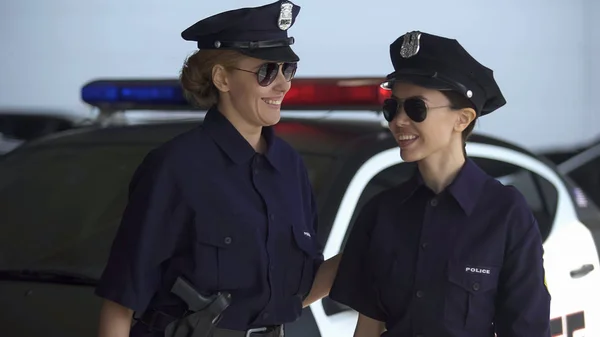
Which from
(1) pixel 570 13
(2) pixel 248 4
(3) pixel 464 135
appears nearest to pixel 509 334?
(3) pixel 464 135

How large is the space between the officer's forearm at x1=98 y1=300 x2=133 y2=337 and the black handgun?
79mm

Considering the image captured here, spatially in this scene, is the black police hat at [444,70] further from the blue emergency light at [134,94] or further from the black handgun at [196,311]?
the blue emergency light at [134,94]

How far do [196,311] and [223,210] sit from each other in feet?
0.65

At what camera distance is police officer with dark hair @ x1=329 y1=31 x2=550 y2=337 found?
1975 mm

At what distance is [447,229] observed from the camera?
2037 mm

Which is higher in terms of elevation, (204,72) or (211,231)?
(204,72)

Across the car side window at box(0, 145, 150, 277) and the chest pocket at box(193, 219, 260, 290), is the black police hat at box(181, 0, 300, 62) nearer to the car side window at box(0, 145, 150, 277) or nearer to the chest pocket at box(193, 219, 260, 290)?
Answer: the chest pocket at box(193, 219, 260, 290)

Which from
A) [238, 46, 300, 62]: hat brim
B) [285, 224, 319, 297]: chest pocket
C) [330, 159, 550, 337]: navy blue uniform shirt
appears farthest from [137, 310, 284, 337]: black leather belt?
[238, 46, 300, 62]: hat brim

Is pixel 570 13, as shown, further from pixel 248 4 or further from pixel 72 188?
pixel 72 188

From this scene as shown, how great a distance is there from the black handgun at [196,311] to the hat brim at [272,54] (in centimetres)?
45

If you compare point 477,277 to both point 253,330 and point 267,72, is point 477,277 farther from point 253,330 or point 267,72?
point 267,72

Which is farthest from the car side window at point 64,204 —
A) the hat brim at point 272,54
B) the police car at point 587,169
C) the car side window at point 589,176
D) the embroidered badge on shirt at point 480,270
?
the car side window at point 589,176

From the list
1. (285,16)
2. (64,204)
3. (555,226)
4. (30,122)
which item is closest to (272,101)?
(285,16)

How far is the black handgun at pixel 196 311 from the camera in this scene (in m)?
2.04
